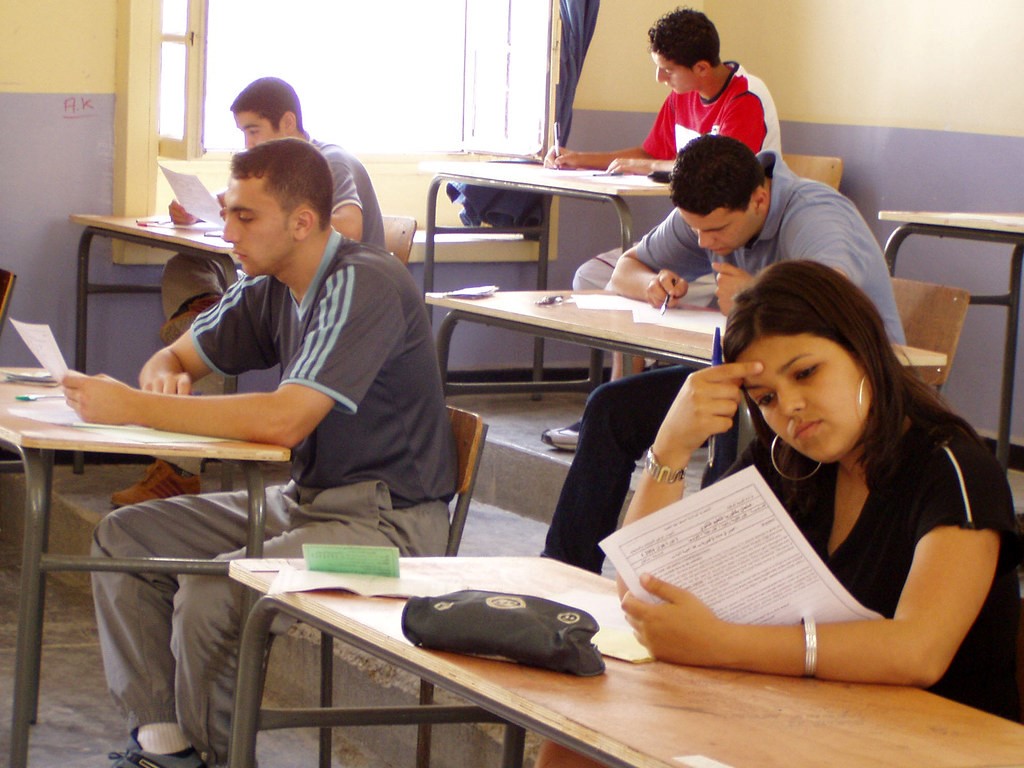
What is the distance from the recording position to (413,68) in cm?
559

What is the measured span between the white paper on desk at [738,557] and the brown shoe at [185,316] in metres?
2.92

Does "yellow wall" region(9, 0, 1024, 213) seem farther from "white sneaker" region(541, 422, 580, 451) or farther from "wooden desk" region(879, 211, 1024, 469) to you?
"white sneaker" region(541, 422, 580, 451)

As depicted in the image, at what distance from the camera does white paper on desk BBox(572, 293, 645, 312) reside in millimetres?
3338

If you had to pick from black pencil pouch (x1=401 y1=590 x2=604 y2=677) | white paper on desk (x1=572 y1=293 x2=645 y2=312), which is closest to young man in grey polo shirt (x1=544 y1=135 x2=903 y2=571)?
white paper on desk (x1=572 y1=293 x2=645 y2=312)

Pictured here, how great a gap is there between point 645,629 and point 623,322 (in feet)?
5.65

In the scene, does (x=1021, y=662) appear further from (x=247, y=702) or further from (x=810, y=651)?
(x=247, y=702)

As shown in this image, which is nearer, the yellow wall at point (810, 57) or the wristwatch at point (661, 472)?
the wristwatch at point (661, 472)

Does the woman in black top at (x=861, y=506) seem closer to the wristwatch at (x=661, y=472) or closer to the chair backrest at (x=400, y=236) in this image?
the wristwatch at (x=661, y=472)

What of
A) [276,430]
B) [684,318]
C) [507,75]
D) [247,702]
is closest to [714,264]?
[684,318]

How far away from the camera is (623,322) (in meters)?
3.08

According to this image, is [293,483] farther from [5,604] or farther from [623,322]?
[5,604]

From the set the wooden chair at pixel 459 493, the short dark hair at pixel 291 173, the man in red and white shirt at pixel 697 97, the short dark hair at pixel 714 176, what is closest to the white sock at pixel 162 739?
the wooden chair at pixel 459 493

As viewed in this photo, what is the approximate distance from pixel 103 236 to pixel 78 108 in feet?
1.47

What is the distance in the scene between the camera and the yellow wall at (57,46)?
4508 millimetres
